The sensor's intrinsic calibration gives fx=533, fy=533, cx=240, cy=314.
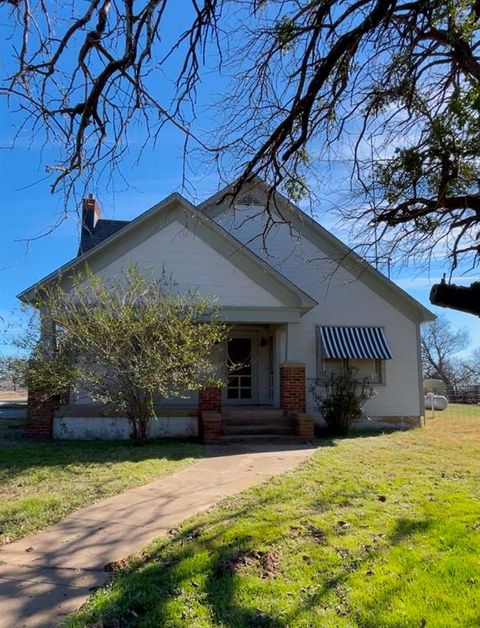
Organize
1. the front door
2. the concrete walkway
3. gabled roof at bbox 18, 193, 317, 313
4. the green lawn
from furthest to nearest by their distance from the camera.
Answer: the front door → gabled roof at bbox 18, 193, 317, 313 → the green lawn → the concrete walkway

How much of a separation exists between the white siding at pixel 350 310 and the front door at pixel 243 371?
1742 millimetres

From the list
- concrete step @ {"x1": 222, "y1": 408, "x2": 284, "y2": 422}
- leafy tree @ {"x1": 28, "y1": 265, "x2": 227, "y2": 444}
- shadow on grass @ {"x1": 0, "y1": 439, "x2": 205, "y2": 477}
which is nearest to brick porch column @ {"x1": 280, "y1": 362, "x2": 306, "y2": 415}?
concrete step @ {"x1": 222, "y1": 408, "x2": 284, "y2": 422}

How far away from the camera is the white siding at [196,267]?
41.2 ft

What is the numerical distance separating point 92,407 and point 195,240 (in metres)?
4.59

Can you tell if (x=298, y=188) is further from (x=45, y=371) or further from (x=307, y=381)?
(x=307, y=381)

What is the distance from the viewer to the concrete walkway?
3.77 metres

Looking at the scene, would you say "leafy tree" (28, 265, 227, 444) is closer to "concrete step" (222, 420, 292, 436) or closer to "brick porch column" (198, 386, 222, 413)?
"brick porch column" (198, 386, 222, 413)

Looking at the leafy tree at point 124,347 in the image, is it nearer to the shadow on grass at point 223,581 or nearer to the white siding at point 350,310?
the white siding at point 350,310

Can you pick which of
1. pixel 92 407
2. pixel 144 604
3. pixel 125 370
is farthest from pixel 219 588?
pixel 92 407

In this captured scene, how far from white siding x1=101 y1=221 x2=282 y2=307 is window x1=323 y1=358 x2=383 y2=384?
297 centimetres

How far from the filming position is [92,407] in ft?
40.4

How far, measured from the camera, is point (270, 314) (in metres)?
12.8

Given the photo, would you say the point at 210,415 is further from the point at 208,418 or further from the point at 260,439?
the point at 260,439

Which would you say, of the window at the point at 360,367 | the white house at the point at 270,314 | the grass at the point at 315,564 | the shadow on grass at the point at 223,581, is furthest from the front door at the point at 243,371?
the shadow on grass at the point at 223,581
